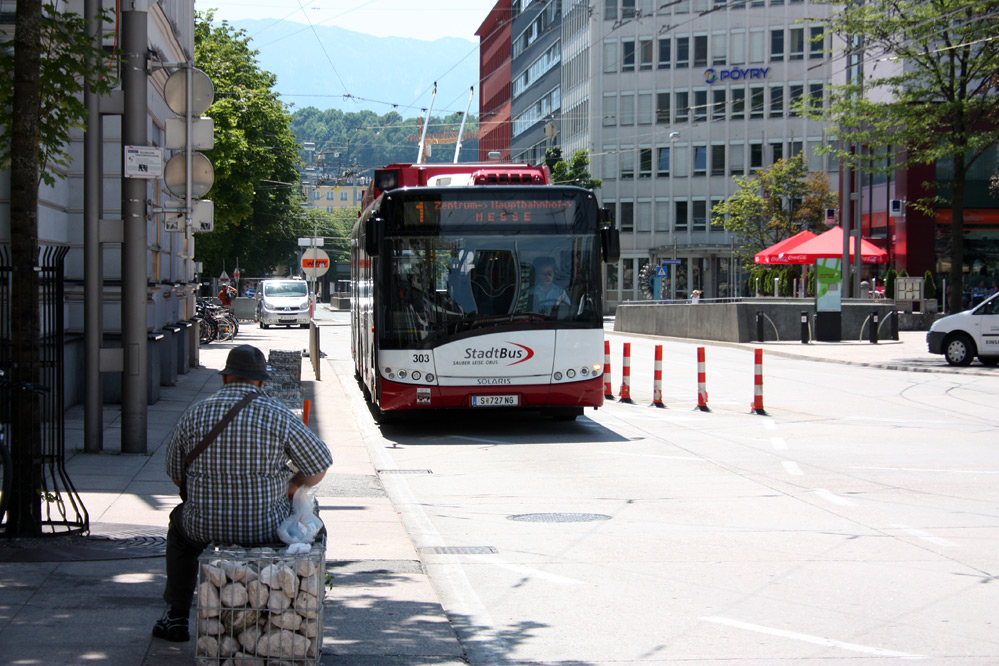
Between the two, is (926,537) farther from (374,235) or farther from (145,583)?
(374,235)

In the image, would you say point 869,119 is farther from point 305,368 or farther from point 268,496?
point 268,496

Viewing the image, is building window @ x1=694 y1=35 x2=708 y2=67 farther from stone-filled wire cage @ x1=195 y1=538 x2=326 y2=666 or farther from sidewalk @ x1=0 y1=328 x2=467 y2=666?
stone-filled wire cage @ x1=195 y1=538 x2=326 y2=666

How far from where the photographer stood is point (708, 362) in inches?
1160

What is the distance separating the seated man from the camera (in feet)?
48.4

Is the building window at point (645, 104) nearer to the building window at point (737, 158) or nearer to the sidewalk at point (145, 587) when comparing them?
the building window at point (737, 158)

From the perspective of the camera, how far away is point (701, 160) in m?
73.9

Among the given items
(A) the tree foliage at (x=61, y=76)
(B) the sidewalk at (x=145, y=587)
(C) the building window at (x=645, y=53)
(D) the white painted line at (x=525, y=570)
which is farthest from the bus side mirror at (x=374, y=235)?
(C) the building window at (x=645, y=53)

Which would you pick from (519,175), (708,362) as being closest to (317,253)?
(708,362)

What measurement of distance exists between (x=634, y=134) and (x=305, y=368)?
51.0 metres

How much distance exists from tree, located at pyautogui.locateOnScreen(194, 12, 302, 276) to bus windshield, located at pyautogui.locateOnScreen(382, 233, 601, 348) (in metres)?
22.1

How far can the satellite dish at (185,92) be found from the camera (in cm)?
1270

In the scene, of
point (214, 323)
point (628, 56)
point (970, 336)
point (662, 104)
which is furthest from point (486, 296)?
point (628, 56)

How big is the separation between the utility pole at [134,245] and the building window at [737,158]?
63.9 metres

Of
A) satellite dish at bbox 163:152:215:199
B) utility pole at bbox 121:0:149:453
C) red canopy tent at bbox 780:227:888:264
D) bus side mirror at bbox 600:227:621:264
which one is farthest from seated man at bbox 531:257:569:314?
red canopy tent at bbox 780:227:888:264
